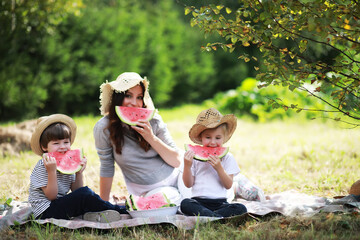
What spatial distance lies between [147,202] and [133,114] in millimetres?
918

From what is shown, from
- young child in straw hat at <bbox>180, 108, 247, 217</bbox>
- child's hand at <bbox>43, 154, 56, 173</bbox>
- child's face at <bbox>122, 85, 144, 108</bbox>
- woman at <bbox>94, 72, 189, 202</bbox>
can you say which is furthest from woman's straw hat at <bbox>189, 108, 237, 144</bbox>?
child's hand at <bbox>43, 154, 56, 173</bbox>

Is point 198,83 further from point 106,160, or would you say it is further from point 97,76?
point 106,160

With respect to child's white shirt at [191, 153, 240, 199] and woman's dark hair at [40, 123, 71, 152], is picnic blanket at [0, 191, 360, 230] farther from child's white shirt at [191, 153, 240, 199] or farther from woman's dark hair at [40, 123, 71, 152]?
woman's dark hair at [40, 123, 71, 152]

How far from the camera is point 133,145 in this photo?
14.8 feet

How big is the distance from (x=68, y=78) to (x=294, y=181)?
833cm

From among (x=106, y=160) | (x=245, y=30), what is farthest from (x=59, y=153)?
(x=245, y=30)

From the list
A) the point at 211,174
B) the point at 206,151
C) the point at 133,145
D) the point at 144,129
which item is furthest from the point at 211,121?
the point at 133,145

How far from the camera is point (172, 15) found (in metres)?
17.0

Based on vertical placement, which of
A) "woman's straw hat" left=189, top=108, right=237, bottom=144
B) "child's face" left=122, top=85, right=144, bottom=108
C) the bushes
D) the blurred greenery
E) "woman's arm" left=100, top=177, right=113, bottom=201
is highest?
the blurred greenery

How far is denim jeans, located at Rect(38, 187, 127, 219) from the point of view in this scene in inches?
155

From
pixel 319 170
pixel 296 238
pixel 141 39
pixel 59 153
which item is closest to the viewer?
pixel 296 238

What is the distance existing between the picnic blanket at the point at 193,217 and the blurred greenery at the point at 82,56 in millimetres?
4943

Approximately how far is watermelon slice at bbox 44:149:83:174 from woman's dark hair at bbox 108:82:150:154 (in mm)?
445

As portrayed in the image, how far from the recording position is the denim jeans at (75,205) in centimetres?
394
